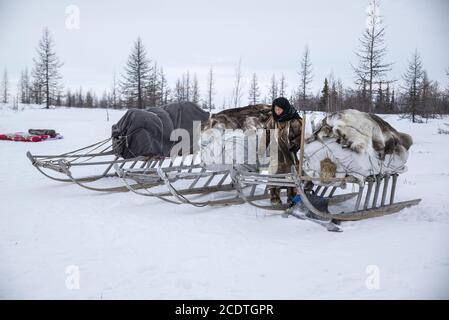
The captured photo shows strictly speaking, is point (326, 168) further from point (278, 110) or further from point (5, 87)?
point (5, 87)

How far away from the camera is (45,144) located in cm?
1662

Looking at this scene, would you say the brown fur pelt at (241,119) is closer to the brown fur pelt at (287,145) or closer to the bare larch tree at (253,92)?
the brown fur pelt at (287,145)

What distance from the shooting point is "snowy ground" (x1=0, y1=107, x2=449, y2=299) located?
137 inches

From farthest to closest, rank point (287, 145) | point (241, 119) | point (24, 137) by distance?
point (24, 137) → point (241, 119) → point (287, 145)

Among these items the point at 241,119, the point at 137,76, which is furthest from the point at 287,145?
the point at 137,76

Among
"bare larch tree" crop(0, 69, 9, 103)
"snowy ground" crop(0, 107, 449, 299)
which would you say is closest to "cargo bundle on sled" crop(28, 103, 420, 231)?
"snowy ground" crop(0, 107, 449, 299)

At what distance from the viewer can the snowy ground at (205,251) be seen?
3471 millimetres

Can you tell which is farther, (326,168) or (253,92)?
(253,92)

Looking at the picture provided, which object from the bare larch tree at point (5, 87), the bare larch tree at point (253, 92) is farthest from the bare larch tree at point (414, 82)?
the bare larch tree at point (5, 87)

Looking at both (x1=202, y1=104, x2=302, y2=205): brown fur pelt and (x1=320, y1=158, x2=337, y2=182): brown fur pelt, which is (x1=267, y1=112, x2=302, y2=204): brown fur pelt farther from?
(x1=320, y1=158, x2=337, y2=182): brown fur pelt

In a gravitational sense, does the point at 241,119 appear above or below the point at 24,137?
above

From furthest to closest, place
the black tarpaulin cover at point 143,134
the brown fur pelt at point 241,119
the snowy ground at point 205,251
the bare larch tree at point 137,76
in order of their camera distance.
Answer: the bare larch tree at point 137,76 < the black tarpaulin cover at point 143,134 < the brown fur pelt at point 241,119 < the snowy ground at point 205,251

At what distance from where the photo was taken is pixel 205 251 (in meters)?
4.45
